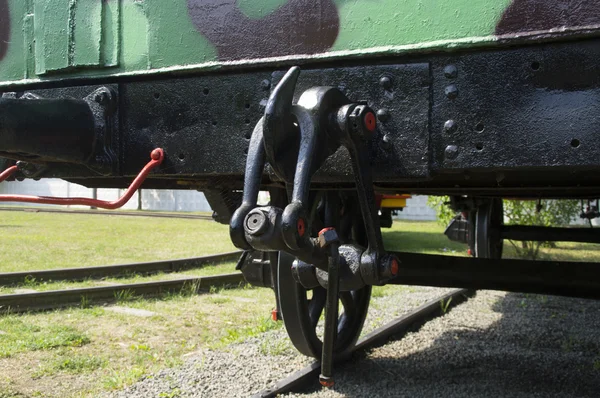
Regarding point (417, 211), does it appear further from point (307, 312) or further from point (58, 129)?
point (58, 129)

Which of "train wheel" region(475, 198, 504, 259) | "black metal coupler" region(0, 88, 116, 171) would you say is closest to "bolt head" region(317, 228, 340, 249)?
"black metal coupler" region(0, 88, 116, 171)

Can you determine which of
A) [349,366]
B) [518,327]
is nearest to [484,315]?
[518,327]

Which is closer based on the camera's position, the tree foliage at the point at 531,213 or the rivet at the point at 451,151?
the rivet at the point at 451,151

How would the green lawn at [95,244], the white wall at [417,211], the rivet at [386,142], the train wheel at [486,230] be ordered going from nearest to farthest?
1. the rivet at [386,142]
2. the train wheel at [486,230]
3. the green lawn at [95,244]
4. the white wall at [417,211]

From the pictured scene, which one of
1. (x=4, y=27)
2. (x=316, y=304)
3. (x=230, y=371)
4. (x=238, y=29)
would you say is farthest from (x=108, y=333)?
(x=238, y=29)

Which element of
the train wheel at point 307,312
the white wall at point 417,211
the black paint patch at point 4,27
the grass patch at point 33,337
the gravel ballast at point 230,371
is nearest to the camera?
the black paint patch at point 4,27

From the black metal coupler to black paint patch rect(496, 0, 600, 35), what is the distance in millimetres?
1312

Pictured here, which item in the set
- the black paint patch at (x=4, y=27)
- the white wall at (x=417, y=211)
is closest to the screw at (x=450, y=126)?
the black paint patch at (x=4, y=27)

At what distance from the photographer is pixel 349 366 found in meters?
3.91

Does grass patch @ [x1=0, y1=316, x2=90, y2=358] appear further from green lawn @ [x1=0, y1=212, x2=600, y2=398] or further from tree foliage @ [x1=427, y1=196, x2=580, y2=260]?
tree foliage @ [x1=427, y1=196, x2=580, y2=260]

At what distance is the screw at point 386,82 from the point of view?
182 centimetres

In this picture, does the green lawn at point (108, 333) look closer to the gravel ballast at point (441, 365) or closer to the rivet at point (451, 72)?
the gravel ballast at point (441, 365)

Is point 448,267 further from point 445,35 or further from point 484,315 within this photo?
point 484,315

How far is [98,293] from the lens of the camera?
635 cm
